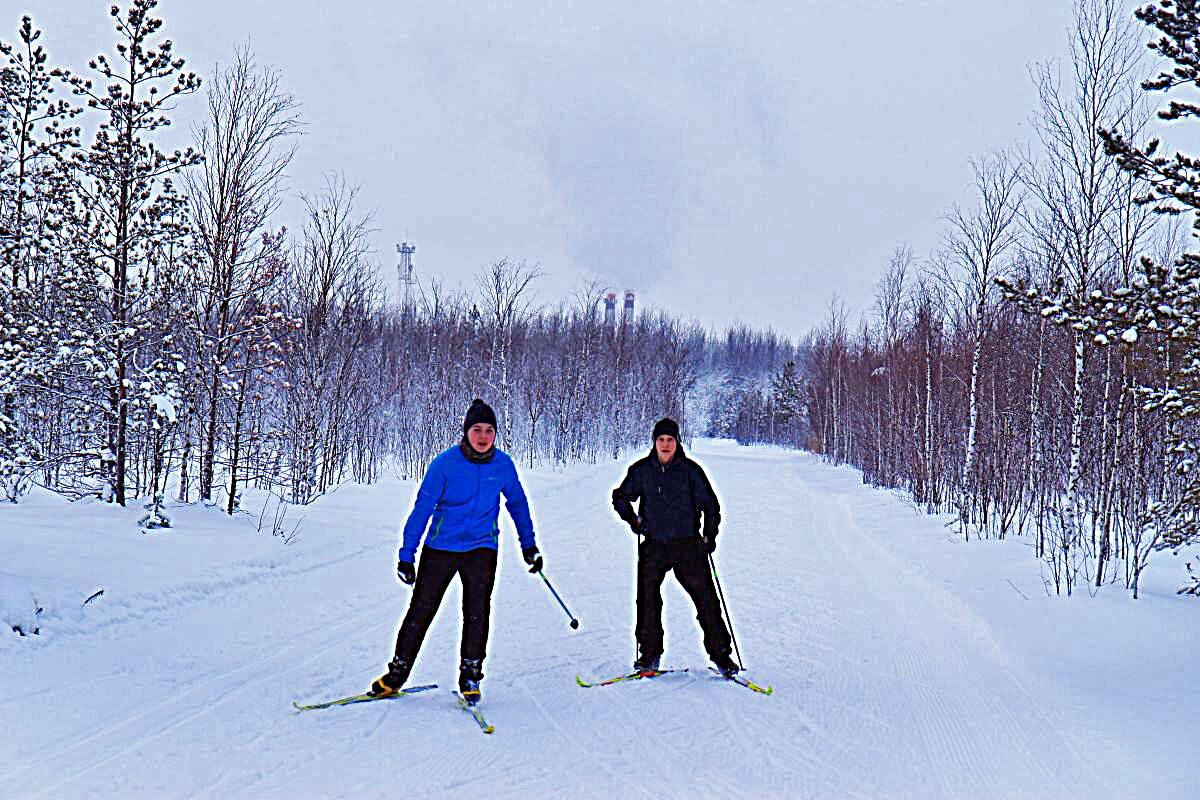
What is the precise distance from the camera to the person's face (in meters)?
5.07

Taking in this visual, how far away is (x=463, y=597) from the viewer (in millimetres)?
4926

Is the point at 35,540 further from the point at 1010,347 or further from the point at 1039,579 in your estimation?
the point at 1010,347

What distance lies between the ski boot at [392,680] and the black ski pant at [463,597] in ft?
0.14

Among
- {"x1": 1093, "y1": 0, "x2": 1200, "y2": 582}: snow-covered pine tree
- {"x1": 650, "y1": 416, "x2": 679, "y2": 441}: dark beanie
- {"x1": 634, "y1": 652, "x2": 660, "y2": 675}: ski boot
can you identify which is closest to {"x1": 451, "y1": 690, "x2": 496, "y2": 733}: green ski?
{"x1": 634, "y1": 652, "x2": 660, "y2": 675}: ski boot

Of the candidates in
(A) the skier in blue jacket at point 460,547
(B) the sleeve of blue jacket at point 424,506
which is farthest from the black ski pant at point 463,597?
(B) the sleeve of blue jacket at point 424,506

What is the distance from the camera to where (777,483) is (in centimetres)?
2548

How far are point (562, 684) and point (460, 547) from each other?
1.24 metres

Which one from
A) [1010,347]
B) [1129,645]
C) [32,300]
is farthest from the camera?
[1010,347]

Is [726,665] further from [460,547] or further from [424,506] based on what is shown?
[424,506]

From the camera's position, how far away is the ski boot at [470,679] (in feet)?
15.6

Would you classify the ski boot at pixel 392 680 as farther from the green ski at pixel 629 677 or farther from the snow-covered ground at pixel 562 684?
the green ski at pixel 629 677

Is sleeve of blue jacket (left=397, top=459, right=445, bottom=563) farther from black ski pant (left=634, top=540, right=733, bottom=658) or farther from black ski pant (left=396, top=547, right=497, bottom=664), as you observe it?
black ski pant (left=634, top=540, right=733, bottom=658)

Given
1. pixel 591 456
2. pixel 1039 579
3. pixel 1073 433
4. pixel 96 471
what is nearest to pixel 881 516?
pixel 1073 433

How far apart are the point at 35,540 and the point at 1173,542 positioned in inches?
422
